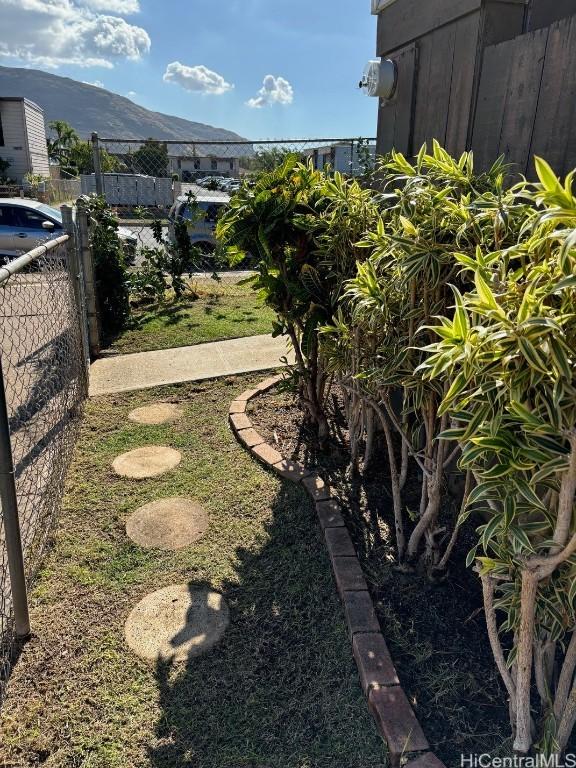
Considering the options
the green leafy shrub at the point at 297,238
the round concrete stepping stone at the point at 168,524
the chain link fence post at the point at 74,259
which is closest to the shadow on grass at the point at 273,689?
the round concrete stepping stone at the point at 168,524

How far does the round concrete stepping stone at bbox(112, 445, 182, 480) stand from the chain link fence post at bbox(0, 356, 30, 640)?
4.28 ft

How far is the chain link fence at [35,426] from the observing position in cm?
213

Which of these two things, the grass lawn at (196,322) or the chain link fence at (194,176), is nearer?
the grass lawn at (196,322)

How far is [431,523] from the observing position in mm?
2426

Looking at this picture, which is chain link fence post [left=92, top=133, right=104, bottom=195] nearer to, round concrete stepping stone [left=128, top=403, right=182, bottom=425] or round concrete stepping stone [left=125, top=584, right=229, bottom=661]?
round concrete stepping stone [left=128, top=403, right=182, bottom=425]

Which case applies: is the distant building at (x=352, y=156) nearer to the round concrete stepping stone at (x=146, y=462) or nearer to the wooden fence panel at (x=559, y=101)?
the round concrete stepping stone at (x=146, y=462)

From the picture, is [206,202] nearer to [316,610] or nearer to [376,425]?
[376,425]

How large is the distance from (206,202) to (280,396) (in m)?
8.27

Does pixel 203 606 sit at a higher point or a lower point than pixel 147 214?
lower

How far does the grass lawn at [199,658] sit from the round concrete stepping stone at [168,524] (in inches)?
2.4

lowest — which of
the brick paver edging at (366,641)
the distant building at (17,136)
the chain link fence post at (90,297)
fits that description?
the brick paver edging at (366,641)

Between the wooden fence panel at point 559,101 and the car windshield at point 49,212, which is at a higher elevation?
the wooden fence panel at point 559,101

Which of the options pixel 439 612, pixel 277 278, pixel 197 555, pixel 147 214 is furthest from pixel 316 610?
pixel 147 214

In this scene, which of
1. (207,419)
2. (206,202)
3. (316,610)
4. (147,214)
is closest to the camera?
(316,610)
